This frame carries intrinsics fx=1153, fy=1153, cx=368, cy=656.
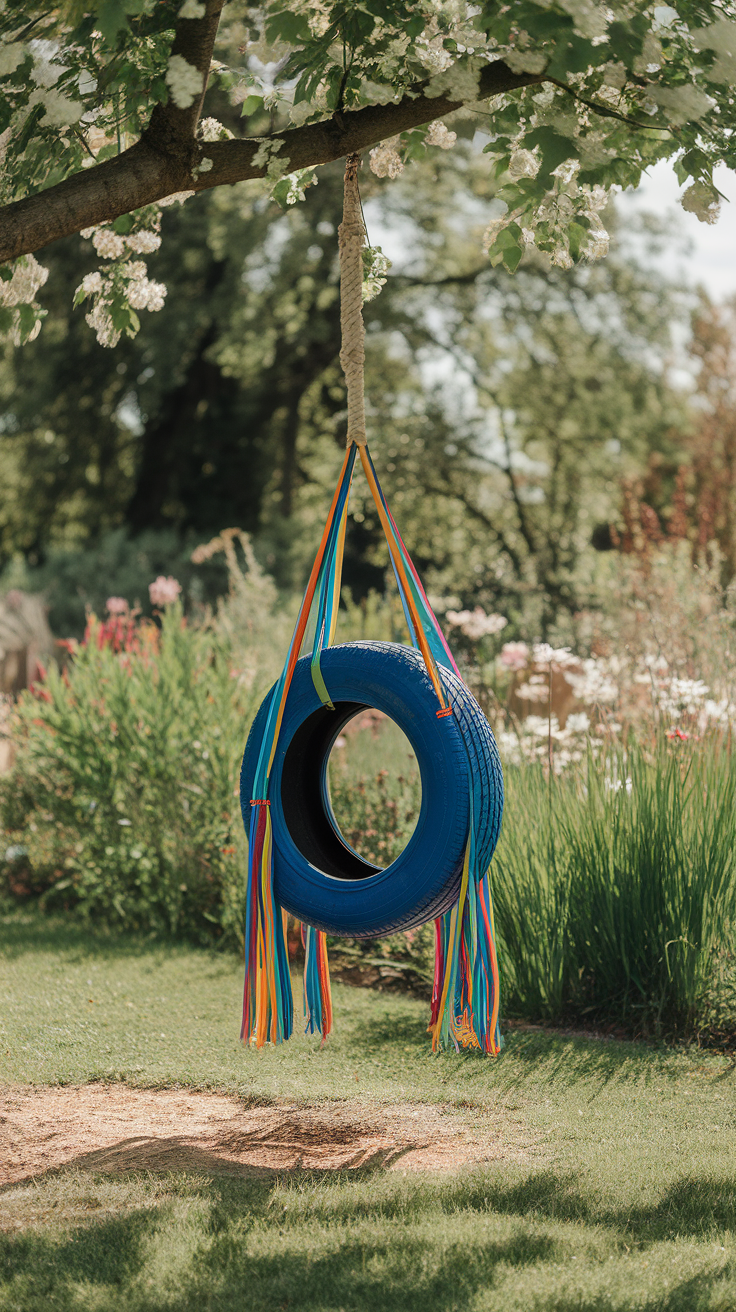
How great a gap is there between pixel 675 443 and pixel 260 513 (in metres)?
6.00

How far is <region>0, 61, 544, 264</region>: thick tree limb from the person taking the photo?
2834 mm

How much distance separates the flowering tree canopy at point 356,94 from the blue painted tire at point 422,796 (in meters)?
1.26

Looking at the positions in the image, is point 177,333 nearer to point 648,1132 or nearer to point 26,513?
point 26,513

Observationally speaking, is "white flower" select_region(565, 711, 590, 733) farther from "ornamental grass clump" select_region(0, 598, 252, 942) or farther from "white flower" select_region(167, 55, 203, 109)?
"white flower" select_region(167, 55, 203, 109)

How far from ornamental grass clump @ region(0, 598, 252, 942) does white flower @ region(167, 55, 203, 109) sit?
126 inches

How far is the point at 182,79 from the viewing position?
2.70m

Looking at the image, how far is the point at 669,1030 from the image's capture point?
402 centimetres

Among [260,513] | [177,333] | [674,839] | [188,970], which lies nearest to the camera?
[674,839]

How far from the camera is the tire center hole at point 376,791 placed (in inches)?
204

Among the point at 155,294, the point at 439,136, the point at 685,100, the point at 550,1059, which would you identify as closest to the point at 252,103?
the point at 439,136

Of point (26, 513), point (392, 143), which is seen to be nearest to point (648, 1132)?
point (392, 143)

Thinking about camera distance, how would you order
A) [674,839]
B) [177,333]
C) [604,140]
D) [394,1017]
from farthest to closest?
[177,333] → [394,1017] → [674,839] → [604,140]

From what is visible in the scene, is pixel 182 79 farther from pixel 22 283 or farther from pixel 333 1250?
pixel 333 1250

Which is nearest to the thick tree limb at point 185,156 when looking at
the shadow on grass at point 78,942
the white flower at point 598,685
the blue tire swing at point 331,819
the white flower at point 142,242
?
the blue tire swing at point 331,819
